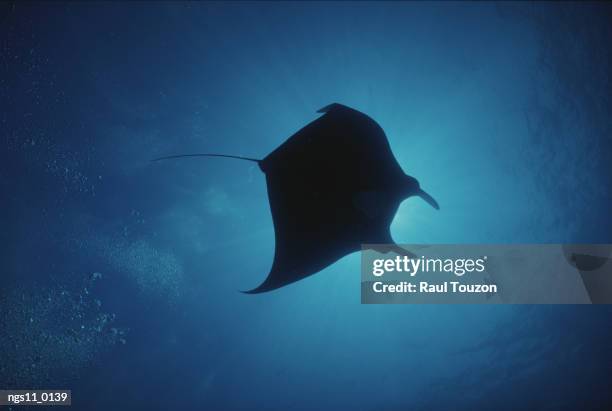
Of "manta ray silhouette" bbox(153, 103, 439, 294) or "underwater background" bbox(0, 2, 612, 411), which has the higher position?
"underwater background" bbox(0, 2, 612, 411)

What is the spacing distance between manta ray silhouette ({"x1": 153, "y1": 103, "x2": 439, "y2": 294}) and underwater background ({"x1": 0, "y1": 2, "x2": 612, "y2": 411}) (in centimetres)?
642

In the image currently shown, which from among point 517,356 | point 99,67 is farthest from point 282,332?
point 99,67

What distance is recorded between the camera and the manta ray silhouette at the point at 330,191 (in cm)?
407

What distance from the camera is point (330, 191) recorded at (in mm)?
4395

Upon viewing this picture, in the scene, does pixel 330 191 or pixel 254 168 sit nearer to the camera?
pixel 330 191

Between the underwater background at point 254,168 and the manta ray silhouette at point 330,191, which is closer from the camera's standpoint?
the manta ray silhouette at point 330,191

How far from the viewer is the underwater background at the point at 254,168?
9.63 m

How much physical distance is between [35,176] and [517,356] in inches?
870

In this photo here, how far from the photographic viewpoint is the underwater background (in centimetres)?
963

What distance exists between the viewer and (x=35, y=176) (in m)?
11.3

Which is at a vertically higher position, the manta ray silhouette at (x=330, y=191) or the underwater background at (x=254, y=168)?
the underwater background at (x=254, y=168)

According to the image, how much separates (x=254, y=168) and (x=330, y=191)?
26.2 ft

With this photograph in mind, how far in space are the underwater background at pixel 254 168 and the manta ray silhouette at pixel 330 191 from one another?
642 cm

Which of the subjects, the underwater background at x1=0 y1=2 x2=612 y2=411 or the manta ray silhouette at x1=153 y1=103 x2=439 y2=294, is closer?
the manta ray silhouette at x1=153 y1=103 x2=439 y2=294
